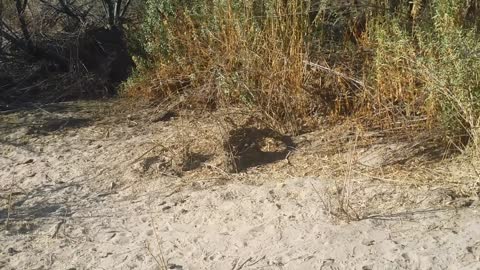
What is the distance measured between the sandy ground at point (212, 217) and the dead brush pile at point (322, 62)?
625 millimetres

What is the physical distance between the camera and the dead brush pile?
14.9 feet

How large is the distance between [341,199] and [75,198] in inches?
69.7

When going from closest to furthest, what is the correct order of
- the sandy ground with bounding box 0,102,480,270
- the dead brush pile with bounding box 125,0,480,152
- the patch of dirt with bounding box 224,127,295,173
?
the sandy ground with bounding box 0,102,480,270
the dead brush pile with bounding box 125,0,480,152
the patch of dirt with bounding box 224,127,295,173

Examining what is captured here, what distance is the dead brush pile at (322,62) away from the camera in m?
4.53

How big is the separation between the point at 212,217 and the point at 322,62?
6.43 ft

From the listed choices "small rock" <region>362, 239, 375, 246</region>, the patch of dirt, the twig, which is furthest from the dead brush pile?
"small rock" <region>362, 239, 375, 246</region>

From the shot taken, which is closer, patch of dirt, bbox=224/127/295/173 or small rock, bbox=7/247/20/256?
small rock, bbox=7/247/20/256

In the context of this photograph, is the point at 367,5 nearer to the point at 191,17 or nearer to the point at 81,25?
the point at 191,17

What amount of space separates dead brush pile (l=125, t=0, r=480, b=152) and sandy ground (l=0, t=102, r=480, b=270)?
0.63m

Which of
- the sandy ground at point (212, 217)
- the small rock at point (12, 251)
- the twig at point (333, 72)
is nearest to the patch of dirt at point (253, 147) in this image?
the sandy ground at point (212, 217)

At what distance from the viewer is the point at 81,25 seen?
7.31 metres

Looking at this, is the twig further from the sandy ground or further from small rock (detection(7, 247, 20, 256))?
small rock (detection(7, 247, 20, 256))

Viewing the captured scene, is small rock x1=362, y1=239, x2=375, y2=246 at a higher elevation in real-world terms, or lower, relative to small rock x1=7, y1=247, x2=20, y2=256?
lower

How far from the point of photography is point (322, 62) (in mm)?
5527
